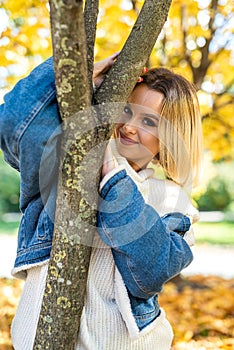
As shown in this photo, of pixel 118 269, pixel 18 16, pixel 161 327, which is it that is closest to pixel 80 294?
pixel 118 269

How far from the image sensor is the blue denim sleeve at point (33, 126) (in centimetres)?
128

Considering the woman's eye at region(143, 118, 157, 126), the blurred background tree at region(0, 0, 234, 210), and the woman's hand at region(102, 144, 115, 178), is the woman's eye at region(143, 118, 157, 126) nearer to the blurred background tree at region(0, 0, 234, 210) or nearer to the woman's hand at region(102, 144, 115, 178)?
the woman's hand at region(102, 144, 115, 178)

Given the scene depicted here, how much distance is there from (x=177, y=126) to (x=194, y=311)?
2.54m

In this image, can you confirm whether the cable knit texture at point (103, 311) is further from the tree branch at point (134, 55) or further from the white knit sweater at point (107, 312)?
the tree branch at point (134, 55)

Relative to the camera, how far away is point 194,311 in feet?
12.5

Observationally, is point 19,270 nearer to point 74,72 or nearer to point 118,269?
point 118,269

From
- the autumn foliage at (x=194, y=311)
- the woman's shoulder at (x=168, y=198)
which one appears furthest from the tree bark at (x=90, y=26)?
the autumn foliage at (x=194, y=311)

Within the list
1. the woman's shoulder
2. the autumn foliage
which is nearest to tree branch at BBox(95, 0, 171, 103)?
the woman's shoulder

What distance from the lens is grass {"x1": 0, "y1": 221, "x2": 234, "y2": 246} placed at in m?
9.12

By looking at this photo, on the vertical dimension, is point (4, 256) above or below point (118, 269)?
below

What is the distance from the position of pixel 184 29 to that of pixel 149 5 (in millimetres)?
2829

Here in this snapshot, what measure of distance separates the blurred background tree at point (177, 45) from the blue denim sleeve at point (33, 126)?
6.04 feet

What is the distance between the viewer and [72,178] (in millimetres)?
1250

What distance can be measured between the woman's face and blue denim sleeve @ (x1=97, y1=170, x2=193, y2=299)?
25 centimetres
